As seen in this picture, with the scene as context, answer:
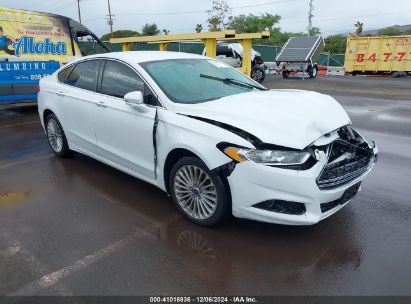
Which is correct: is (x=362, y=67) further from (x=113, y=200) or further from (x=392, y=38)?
(x=113, y=200)

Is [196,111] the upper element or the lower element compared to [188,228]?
upper

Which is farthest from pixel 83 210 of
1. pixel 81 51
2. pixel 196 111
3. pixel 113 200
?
pixel 81 51

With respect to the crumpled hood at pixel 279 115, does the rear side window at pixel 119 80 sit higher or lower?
higher

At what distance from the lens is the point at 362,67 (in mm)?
24266

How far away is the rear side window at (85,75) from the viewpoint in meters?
4.82

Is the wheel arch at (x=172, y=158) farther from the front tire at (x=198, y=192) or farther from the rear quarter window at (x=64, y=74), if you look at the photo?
the rear quarter window at (x=64, y=74)

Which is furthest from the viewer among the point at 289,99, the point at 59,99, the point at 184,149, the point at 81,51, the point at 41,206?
the point at 81,51

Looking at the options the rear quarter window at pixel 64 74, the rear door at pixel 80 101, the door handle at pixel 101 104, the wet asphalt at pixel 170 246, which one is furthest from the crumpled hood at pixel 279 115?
the rear quarter window at pixel 64 74

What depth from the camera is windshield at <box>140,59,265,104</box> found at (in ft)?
13.0

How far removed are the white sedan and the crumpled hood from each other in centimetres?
1

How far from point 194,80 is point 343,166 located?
1895 millimetres

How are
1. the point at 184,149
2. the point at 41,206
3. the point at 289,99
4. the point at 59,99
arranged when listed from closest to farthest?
the point at 184,149 < the point at 289,99 < the point at 41,206 < the point at 59,99

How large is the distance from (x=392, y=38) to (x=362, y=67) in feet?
8.03

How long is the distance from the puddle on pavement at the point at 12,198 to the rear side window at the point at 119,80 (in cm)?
158
